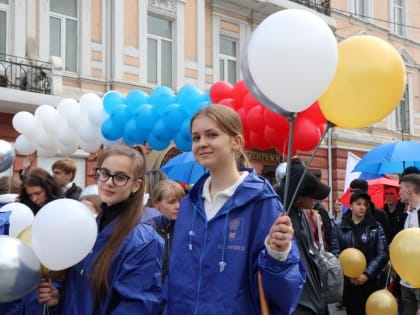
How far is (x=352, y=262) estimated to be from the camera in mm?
5164

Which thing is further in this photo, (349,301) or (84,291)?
(349,301)

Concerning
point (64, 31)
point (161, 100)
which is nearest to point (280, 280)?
point (161, 100)

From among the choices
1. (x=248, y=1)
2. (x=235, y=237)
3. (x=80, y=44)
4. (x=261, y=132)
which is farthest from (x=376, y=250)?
(x=248, y=1)

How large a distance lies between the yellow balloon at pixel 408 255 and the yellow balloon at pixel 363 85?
1491 millimetres

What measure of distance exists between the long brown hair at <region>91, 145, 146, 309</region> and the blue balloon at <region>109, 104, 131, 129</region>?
393cm

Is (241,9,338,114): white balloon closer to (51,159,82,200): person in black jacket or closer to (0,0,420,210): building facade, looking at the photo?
(51,159,82,200): person in black jacket

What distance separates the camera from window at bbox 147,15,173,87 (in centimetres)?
1295

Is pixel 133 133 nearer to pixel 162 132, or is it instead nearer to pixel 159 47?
pixel 162 132

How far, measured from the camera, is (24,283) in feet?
7.81

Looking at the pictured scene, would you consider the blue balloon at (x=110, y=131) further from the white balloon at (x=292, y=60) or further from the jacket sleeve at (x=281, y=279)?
the jacket sleeve at (x=281, y=279)

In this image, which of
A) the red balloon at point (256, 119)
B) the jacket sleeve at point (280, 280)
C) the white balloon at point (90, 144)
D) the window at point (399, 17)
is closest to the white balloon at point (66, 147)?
the white balloon at point (90, 144)

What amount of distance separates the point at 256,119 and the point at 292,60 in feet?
10.1

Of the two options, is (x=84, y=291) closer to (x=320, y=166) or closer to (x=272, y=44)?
(x=272, y=44)

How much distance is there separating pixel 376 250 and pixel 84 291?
3.82 m
